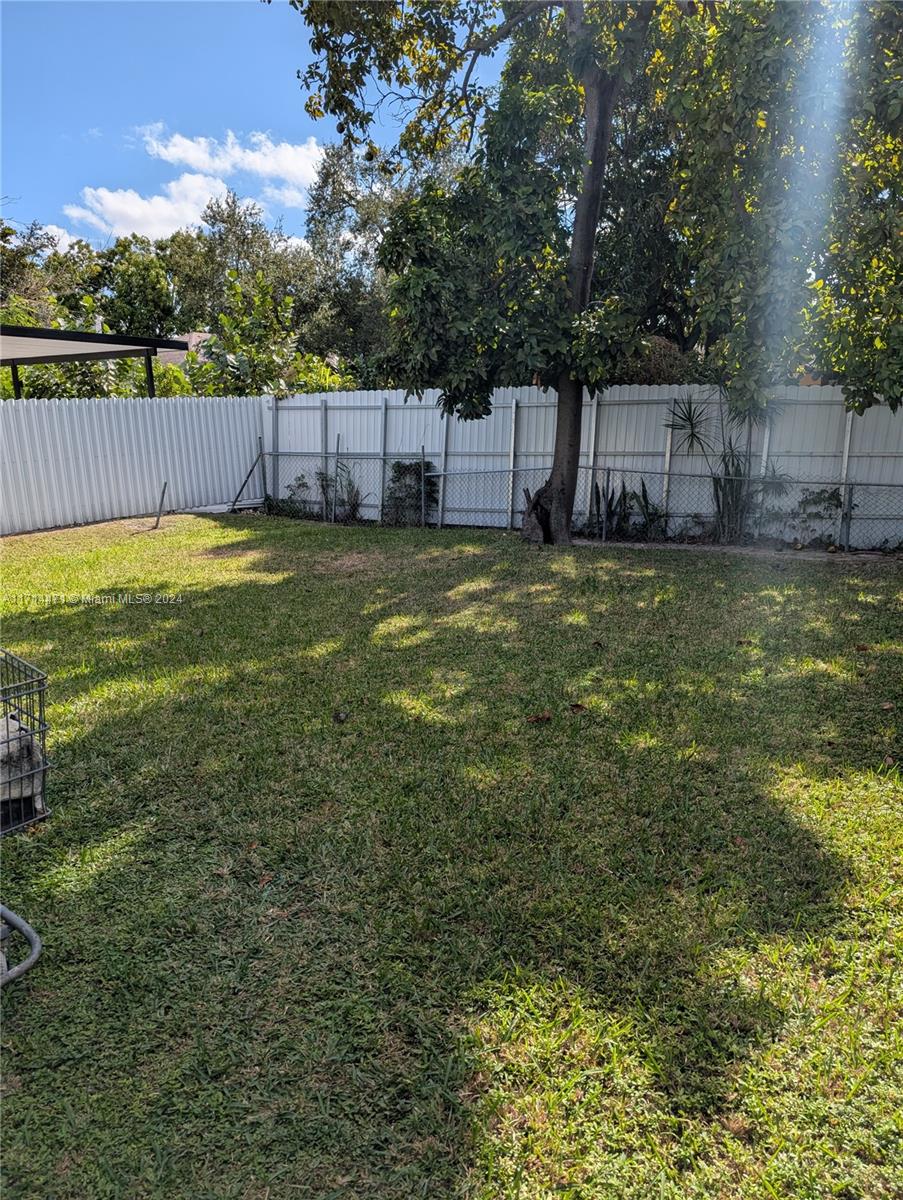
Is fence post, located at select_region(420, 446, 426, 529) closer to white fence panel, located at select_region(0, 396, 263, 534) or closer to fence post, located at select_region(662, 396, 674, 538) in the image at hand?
Result: fence post, located at select_region(662, 396, 674, 538)

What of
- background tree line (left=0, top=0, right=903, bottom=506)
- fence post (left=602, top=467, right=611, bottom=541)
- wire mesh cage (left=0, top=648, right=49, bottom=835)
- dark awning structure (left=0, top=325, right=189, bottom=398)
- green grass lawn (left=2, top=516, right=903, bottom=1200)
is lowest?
green grass lawn (left=2, top=516, right=903, bottom=1200)

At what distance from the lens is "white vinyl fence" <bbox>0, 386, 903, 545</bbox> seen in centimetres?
920

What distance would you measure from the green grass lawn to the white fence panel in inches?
271

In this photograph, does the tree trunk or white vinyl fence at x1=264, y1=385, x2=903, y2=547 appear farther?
white vinyl fence at x1=264, y1=385, x2=903, y2=547

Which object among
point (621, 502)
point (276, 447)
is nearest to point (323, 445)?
point (276, 447)

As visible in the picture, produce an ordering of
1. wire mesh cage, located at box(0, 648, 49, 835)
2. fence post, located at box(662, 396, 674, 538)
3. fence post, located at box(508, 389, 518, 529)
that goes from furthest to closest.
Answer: fence post, located at box(508, 389, 518, 529), fence post, located at box(662, 396, 674, 538), wire mesh cage, located at box(0, 648, 49, 835)

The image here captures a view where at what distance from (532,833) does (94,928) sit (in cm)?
161

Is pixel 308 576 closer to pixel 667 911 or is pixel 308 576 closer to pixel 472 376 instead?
pixel 472 376

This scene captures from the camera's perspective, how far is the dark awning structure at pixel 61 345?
8.90 metres

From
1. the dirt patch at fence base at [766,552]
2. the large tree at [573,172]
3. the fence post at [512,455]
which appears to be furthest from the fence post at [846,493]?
the fence post at [512,455]

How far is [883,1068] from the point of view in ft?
6.18

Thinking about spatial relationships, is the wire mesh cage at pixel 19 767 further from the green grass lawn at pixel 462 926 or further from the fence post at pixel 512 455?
the fence post at pixel 512 455

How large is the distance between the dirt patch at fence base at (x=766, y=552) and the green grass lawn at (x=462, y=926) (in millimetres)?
3735

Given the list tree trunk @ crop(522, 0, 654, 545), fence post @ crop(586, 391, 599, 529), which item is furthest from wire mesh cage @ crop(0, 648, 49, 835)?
fence post @ crop(586, 391, 599, 529)
